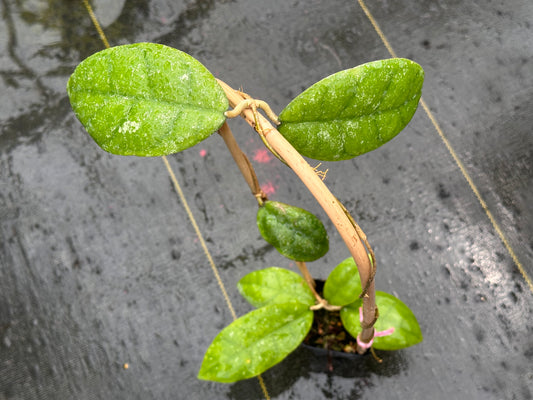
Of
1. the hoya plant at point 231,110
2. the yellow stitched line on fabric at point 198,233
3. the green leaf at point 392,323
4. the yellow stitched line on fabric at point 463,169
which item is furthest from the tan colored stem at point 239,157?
A: the yellow stitched line on fabric at point 463,169

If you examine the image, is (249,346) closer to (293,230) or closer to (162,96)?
(293,230)

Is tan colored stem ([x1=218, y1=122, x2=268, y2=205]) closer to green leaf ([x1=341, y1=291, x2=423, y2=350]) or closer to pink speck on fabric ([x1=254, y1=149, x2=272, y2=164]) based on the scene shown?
green leaf ([x1=341, y1=291, x2=423, y2=350])

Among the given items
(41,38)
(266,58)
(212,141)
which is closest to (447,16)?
(266,58)

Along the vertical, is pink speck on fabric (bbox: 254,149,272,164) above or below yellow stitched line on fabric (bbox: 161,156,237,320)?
above

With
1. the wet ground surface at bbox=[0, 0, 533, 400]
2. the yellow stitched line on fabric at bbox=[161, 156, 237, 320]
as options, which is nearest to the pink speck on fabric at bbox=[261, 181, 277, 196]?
the wet ground surface at bbox=[0, 0, 533, 400]

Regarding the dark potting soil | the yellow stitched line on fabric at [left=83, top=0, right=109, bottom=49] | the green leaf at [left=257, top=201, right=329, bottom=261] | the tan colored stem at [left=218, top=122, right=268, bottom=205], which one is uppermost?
the tan colored stem at [left=218, top=122, right=268, bottom=205]

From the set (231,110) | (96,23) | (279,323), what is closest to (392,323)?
(279,323)

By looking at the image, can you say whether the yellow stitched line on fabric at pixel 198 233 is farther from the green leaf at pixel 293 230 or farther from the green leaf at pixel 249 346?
the green leaf at pixel 293 230
